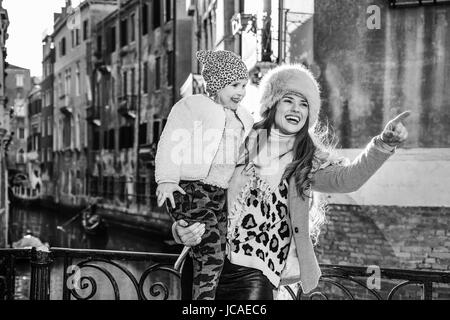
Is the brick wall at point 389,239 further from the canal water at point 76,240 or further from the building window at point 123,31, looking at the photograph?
the building window at point 123,31

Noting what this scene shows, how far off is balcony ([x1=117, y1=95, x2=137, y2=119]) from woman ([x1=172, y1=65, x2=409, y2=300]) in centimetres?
735

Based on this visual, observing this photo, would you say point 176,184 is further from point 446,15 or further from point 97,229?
point 97,229

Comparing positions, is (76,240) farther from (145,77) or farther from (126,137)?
(145,77)

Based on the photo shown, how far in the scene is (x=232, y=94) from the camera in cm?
192

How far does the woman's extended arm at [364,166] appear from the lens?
1.76m

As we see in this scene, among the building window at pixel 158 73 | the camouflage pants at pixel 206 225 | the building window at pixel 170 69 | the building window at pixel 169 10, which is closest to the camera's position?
the camouflage pants at pixel 206 225

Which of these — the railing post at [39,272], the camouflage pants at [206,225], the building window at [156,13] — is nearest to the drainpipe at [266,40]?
the railing post at [39,272]

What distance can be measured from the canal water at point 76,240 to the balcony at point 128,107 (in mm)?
1664

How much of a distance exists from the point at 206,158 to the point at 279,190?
27 centimetres

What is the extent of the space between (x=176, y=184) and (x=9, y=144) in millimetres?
6579

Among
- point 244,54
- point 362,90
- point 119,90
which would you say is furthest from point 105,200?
point 362,90

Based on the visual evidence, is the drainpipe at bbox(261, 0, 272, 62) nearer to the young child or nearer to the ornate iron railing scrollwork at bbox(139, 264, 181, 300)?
the ornate iron railing scrollwork at bbox(139, 264, 181, 300)

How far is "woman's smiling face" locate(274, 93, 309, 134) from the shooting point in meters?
1.98

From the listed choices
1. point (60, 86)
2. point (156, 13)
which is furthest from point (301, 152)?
point (156, 13)
